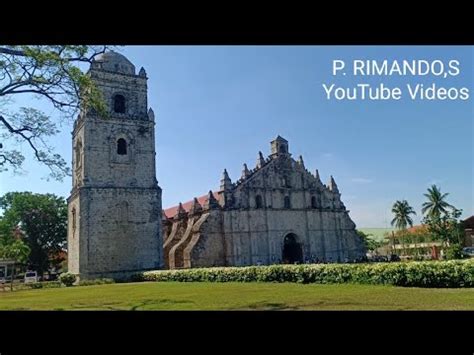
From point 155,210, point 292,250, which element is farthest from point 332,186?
point 155,210

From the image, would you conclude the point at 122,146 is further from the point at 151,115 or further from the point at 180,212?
the point at 180,212

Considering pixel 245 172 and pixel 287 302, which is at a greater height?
pixel 245 172

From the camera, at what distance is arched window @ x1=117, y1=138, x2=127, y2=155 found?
19797 millimetres

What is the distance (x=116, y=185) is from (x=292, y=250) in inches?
381

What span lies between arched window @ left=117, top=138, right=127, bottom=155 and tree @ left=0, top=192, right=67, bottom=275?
3.43m

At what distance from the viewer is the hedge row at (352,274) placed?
9.73 m

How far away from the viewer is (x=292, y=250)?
23.8 meters

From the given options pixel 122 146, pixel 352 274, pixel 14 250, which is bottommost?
pixel 352 274
